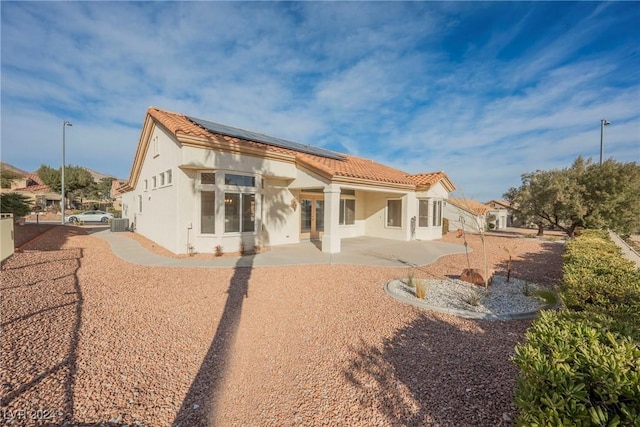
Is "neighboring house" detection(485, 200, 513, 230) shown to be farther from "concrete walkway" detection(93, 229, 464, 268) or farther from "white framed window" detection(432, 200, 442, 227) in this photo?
"concrete walkway" detection(93, 229, 464, 268)

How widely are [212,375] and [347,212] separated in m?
14.7

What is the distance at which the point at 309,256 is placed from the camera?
11.6m

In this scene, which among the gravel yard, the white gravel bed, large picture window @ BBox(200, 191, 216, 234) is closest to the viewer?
the gravel yard

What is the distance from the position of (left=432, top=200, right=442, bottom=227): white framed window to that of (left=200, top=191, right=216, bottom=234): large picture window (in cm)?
1370

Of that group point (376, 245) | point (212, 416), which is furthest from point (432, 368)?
point (376, 245)

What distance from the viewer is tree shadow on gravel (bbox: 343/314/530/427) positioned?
3.04 meters

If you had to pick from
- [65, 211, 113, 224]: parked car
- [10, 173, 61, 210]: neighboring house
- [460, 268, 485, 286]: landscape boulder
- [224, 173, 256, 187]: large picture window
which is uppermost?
[10, 173, 61, 210]: neighboring house

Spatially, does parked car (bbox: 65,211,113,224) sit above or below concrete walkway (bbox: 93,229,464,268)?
above

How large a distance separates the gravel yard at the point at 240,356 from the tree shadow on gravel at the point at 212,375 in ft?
0.06

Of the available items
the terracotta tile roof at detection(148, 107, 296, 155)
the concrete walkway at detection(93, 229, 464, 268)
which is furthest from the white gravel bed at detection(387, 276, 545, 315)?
the terracotta tile roof at detection(148, 107, 296, 155)

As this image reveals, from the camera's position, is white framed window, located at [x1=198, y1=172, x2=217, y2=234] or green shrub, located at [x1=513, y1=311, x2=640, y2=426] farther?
white framed window, located at [x1=198, y1=172, x2=217, y2=234]

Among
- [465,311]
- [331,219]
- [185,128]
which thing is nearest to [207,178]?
[185,128]

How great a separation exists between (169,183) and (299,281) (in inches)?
336

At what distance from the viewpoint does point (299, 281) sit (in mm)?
8031
